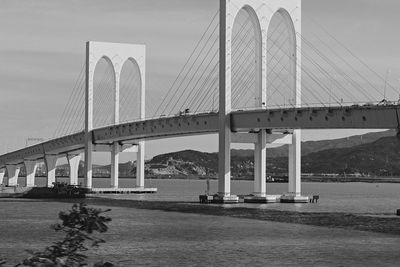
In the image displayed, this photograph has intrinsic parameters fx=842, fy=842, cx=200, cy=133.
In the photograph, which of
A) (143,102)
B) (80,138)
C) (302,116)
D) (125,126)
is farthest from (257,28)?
(80,138)

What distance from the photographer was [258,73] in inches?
2852

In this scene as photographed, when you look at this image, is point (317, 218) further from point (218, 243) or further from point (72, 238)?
point (72, 238)

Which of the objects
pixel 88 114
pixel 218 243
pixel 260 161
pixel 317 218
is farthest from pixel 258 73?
pixel 88 114

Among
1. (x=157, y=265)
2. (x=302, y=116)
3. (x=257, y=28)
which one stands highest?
(x=257, y=28)

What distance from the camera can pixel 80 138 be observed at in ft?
354

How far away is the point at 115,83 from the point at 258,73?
41237mm

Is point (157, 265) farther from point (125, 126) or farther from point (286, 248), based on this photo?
point (125, 126)

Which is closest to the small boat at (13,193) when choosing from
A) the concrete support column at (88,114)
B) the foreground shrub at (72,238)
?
the concrete support column at (88,114)

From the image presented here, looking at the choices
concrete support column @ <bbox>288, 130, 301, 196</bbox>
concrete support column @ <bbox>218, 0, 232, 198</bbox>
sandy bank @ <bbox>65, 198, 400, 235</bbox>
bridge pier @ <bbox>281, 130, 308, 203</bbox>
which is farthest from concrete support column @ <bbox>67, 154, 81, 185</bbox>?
sandy bank @ <bbox>65, 198, 400, 235</bbox>

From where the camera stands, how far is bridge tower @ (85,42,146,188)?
4109 inches

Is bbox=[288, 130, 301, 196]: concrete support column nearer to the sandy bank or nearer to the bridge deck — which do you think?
the bridge deck

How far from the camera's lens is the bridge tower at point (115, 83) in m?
104

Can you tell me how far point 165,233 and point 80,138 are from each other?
6322 centimetres

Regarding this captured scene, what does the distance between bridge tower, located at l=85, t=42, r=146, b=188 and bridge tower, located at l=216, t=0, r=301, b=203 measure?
29243mm
